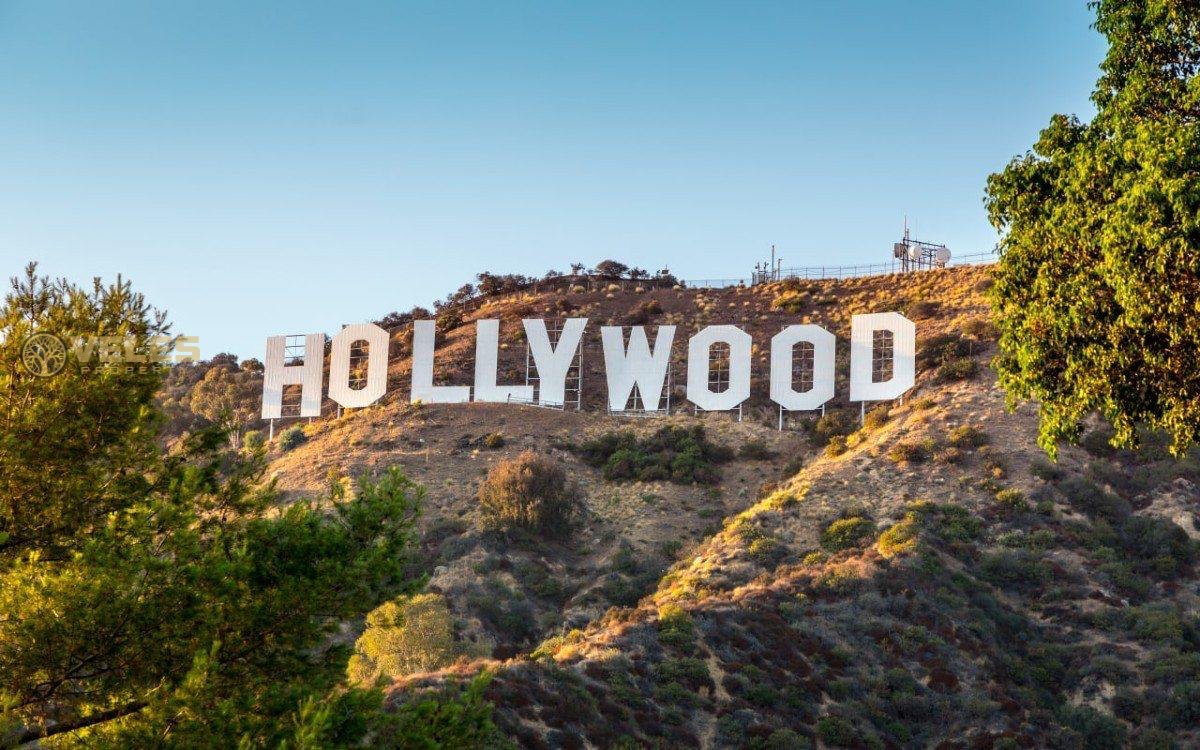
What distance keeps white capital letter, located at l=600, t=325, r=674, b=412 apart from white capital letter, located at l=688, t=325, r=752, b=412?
1475mm

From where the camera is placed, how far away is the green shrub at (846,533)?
52125 mm

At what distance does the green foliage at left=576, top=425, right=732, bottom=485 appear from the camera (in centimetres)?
6375

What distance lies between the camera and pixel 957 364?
68.3 m

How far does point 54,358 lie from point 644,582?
36.7 m

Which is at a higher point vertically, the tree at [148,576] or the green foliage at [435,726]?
the tree at [148,576]

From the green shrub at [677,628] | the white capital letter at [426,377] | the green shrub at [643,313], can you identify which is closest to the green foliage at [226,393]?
the white capital letter at [426,377]

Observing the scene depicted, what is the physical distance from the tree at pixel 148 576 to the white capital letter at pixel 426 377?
169ft

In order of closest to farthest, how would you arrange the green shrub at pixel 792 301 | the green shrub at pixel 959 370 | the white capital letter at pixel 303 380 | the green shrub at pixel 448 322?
the green shrub at pixel 959 370 < the white capital letter at pixel 303 380 < the green shrub at pixel 792 301 < the green shrub at pixel 448 322

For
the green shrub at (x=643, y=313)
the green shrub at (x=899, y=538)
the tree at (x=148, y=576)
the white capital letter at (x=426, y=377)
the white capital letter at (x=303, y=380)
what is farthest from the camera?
the green shrub at (x=643, y=313)

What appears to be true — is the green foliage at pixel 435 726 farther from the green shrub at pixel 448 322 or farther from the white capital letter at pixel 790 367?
the green shrub at pixel 448 322

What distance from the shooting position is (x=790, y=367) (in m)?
68.0

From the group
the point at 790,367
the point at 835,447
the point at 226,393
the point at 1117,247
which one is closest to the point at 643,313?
the point at 790,367

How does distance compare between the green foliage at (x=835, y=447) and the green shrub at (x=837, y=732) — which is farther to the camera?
the green foliage at (x=835, y=447)

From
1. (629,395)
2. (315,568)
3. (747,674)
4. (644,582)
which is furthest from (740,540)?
(315,568)
